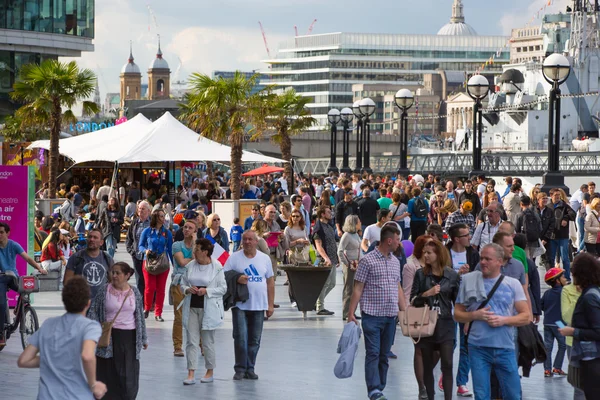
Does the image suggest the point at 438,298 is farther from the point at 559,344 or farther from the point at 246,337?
the point at 246,337

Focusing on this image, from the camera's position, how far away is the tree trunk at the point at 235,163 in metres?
30.9

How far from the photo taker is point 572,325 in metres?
8.23

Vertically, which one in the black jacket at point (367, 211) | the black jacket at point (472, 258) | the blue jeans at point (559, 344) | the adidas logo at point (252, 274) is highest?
the black jacket at point (367, 211)

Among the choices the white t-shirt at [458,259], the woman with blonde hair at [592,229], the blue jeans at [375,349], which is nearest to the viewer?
the blue jeans at [375,349]

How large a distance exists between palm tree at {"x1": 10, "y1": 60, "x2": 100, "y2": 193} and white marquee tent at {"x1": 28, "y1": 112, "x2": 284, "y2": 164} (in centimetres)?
172

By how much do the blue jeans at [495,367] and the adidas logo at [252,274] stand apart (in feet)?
11.0

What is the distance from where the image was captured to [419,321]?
9.61m

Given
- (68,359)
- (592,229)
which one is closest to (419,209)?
(592,229)

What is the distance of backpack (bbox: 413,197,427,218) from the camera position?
22.8 m

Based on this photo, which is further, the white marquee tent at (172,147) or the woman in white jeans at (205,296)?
the white marquee tent at (172,147)

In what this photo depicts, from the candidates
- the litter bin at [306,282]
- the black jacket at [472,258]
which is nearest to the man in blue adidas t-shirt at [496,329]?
the black jacket at [472,258]

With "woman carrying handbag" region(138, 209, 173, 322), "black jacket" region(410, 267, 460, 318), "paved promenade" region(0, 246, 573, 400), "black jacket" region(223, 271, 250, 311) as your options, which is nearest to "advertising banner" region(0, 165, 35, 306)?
"paved promenade" region(0, 246, 573, 400)

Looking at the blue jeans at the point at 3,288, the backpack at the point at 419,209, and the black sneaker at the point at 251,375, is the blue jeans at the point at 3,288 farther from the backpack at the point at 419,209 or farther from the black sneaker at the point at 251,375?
the backpack at the point at 419,209

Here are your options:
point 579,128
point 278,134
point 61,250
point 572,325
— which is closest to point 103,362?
point 572,325
